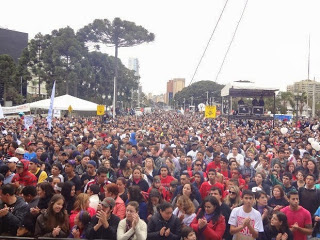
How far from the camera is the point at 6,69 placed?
39.0 m

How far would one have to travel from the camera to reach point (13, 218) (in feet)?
13.7

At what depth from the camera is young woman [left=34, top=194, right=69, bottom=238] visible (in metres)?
4.08

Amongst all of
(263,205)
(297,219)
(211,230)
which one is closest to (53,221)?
(211,230)

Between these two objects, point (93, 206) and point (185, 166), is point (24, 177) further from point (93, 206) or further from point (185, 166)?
point (185, 166)

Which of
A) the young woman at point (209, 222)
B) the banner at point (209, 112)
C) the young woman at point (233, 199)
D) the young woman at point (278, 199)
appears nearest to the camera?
the young woman at point (209, 222)

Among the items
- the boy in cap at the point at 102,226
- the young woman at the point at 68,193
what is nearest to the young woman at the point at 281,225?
the boy in cap at the point at 102,226

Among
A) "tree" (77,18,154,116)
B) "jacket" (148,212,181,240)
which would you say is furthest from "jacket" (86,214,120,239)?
"tree" (77,18,154,116)

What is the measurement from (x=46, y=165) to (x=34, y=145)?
6.91 ft

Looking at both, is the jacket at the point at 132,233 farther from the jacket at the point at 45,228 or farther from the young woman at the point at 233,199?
the young woman at the point at 233,199

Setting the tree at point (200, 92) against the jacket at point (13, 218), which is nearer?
the jacket at point (13, 218)

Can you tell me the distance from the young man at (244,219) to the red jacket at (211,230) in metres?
0.12

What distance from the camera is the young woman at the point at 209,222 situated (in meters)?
4.32

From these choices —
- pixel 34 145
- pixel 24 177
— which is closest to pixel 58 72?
pixel 34 145

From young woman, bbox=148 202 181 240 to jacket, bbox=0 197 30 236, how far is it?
4.86ft
